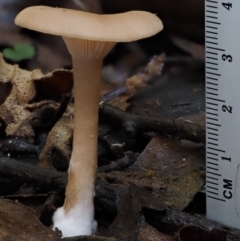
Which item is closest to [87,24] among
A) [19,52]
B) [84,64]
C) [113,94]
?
[84,64]

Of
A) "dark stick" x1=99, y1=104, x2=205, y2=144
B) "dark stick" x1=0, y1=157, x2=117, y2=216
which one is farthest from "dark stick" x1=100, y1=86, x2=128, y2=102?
"dark stick" x1=0, y1=157, x2=117, y2=216

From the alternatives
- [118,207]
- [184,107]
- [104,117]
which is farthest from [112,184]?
[184,107]

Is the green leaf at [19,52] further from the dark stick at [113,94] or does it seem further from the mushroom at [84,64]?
the mushroom at [84,64]

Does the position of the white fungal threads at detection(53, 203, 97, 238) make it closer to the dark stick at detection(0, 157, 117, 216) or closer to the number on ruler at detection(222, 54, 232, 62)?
the dark stick at detection(0, 157, 117, 216)

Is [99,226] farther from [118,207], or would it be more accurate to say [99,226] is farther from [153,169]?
[153,169]

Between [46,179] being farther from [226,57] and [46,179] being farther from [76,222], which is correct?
[226,57]

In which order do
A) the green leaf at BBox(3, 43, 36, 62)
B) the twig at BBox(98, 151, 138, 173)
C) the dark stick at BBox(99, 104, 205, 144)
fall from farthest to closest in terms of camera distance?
the green leaf at BBox(3, 43, 36, 62)
the dark stick at BBox(99, 104, 205, 144)
the twig at BBox(98, 151, 138, 173)

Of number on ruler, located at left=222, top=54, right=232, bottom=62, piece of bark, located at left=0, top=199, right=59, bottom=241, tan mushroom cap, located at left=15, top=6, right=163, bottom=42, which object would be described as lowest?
piece of bark, located at left=0, top=199, right=59, bottom=241

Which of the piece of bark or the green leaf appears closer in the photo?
the piece of bark
